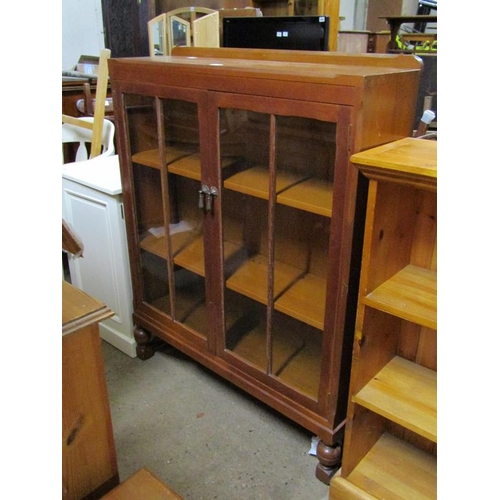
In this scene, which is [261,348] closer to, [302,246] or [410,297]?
[302,246]

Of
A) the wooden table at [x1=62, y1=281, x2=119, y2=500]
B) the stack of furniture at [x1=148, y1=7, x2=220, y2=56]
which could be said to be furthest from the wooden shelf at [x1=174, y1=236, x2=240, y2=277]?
the stack of furniture at [x1=148, y1=7, x2=220, y2=56]

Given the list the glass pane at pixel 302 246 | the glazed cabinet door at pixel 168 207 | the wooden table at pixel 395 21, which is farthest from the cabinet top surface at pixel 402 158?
the wooden table at pixel 395 21

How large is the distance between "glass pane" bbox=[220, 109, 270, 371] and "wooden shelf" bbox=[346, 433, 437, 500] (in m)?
0.40

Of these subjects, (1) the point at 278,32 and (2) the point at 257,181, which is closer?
(2) the point at 257,181

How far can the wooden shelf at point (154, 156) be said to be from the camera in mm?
1530

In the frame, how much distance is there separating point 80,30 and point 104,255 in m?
2.18

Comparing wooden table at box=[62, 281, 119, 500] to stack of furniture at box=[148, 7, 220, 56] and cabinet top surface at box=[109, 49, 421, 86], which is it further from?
stack of furniture at box=[148, 7, 220, 56]

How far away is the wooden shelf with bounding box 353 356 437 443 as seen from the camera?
44.4 inches

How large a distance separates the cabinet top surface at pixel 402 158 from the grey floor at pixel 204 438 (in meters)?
0.96

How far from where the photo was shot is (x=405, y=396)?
1.20m

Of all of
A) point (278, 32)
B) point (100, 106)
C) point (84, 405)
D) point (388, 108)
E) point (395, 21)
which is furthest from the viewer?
point (395, 21)

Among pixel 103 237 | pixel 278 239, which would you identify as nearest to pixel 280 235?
pixel 278 239

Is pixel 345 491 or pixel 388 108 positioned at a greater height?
pixel 388 108
